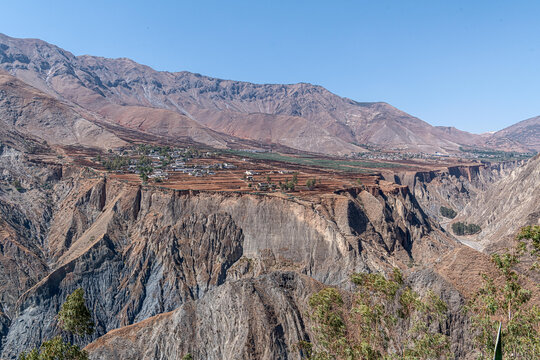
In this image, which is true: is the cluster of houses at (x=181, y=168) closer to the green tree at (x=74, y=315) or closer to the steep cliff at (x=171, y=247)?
the steep cliff at (x=171, y=247)

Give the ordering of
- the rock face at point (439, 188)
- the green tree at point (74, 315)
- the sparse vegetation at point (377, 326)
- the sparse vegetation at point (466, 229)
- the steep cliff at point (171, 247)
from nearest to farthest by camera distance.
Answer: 1. the sparse vegetation at point (377, 326)
2. the green tree at point (74, 315)
3. the steep cliff at point (171, 247)
4. the sparse vegetation at point (466, 229)
5. the rock face at point (439, 188)

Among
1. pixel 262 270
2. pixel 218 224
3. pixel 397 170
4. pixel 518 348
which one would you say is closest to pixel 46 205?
pixel 218 224

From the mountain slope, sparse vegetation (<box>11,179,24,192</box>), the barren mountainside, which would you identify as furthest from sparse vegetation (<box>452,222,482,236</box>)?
the mountain slope

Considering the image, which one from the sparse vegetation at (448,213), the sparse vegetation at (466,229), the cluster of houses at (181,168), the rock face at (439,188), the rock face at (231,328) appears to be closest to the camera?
the rock face at (231,328)

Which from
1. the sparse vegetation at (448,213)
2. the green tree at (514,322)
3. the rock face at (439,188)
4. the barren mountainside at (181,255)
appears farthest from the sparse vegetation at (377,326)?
the sparse vegetation at (448,213)

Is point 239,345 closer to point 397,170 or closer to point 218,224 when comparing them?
point 218,224

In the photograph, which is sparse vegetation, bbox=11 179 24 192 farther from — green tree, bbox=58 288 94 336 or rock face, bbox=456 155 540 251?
rock face, bbox=456 155 540 251

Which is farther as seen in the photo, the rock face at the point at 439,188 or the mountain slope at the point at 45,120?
the mountain slope at the point at 45,120

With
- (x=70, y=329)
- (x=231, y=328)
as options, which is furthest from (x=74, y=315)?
(x=231, y=328)

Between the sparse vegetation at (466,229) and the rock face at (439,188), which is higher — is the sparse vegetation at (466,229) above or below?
below
